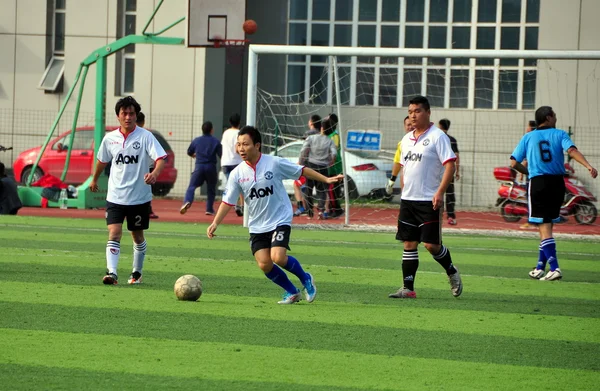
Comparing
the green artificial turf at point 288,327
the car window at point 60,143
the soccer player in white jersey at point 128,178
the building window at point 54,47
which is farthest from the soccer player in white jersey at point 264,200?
the building window at point 54,47

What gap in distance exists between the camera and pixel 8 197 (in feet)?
63.2

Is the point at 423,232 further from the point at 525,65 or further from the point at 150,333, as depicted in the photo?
the point at 525,65

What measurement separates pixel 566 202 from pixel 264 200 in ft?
41.3

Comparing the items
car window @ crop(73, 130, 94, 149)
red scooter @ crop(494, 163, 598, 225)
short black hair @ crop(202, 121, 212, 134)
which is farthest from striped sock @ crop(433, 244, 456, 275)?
car window @ crop(73, 130, 94, 149)

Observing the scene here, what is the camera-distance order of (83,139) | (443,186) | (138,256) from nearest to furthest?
(443,186) < (138,256) < (83,139)

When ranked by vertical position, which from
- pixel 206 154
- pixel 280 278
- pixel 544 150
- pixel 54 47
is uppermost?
pixel 54 47

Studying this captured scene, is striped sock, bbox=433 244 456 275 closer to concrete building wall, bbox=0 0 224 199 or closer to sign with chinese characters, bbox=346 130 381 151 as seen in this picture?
sign with chinese characters, bbox=346 130 381 151

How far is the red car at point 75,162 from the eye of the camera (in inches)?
1021

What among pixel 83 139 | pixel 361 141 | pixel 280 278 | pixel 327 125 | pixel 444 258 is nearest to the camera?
pixel 280 278

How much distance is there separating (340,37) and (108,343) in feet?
75.5

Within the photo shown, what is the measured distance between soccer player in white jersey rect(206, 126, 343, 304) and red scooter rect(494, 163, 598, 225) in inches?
464

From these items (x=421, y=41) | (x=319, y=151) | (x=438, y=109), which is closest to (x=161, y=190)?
(x=438, y=109)

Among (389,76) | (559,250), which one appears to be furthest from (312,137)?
(389,76)

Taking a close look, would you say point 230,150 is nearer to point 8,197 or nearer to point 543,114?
point 8,197
